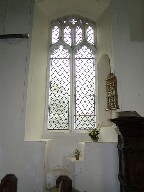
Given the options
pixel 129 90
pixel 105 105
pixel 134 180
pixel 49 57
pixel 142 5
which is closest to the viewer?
pixel 134 180

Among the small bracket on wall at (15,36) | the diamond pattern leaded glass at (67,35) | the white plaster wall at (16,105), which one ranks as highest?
the diamond pattern leaded glass at (67,35)

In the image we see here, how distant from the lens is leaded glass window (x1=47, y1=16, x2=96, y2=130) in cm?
529

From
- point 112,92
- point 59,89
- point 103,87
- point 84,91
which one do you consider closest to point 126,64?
point 112,92

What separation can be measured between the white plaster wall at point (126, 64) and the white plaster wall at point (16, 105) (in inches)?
81.8

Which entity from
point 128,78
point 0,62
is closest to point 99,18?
point 128,78

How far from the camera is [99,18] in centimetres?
570

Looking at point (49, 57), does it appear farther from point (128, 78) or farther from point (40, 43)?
point (128, 78)

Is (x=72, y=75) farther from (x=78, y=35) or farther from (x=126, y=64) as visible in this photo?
(x=126, y=64)

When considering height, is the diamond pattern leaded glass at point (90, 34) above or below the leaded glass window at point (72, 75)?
above

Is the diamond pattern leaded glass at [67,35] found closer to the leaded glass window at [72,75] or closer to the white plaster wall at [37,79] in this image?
the leaded glass window at [72,75]

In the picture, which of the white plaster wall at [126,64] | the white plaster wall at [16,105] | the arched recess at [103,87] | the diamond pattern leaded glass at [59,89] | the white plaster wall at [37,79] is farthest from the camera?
the diamond pattern leaded glass at [59,89]

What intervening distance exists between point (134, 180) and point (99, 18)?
4414 millimetres

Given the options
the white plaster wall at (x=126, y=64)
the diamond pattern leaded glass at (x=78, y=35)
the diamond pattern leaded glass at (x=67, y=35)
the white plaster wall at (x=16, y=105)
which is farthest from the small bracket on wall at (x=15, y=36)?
the white plaster wall at (x=126, y=64)

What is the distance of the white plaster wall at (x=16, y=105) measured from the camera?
413 centimetres
